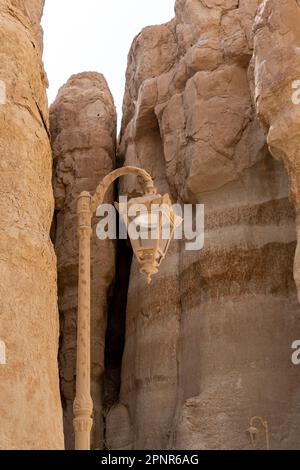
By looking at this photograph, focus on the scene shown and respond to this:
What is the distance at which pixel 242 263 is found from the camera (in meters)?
19.1

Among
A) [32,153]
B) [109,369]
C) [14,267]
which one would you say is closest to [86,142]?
[109,369]

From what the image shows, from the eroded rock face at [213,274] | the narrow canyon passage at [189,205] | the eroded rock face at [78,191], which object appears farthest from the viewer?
the eroded rock face at [78,191]

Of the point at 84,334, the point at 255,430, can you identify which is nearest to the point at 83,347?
the point at 84,334

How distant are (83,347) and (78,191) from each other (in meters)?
13.0

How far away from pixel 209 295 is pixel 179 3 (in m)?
7.32

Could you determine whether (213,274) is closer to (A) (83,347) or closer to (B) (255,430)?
(B) (255,430)

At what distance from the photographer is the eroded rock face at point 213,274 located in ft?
58.9

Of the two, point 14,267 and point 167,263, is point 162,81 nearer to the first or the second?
point 167,263

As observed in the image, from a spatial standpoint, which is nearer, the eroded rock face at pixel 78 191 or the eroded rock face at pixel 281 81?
the eroded rock face at pixel 281 81

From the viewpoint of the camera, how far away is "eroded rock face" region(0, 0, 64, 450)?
11.1 meters

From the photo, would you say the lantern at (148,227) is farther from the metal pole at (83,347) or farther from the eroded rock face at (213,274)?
the eroded rock face at (213,274)

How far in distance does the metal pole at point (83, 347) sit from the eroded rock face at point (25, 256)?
1874mm

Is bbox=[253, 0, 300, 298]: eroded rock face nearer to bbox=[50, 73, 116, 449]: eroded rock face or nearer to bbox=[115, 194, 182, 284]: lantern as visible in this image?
bbox=[50, 73, 116, 449]: eroded rock face

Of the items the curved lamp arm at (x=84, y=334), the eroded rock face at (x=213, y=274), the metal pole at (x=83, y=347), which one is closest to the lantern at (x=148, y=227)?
the curved lamp arm at (x=84, y=334)
